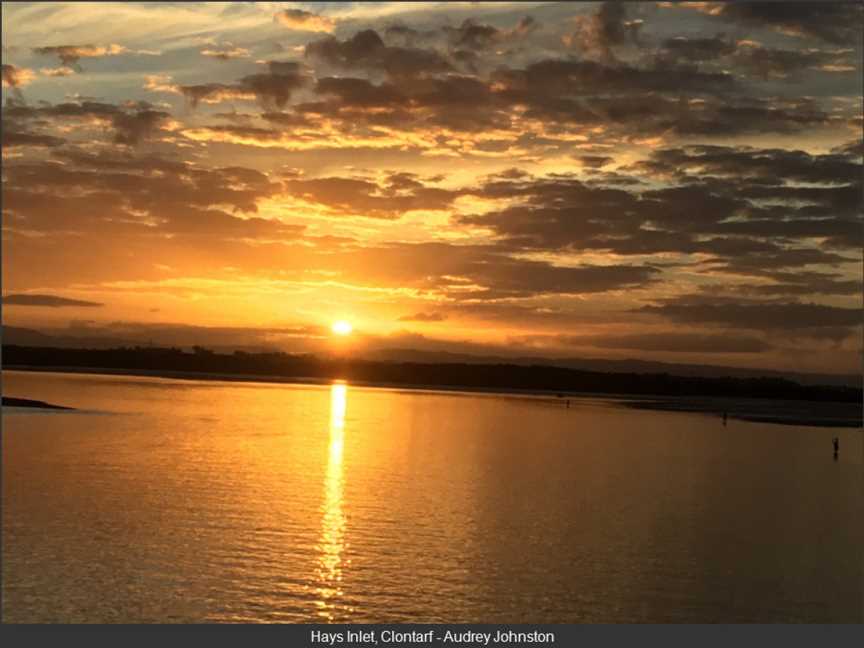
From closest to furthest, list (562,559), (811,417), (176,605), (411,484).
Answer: (176,605) < (562,559) < (411,484) < (811,417)

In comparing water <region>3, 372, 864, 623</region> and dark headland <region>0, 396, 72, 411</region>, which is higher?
dark headland <region>0, 396, 72, 411</region>

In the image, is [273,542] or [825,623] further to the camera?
[273,542]

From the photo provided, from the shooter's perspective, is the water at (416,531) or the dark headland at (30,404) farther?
the dark headland at (30,404)

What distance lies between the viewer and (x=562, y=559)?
3684cm

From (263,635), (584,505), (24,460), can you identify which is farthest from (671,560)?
(24,460)

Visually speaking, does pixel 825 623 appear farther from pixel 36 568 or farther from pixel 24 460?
pixel 24 460

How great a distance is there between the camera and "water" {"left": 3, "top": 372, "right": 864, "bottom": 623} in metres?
30.5

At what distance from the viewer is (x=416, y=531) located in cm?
4097

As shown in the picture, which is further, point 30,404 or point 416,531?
point 30,404

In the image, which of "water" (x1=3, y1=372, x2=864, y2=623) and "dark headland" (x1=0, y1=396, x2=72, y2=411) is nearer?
"water" (x1=3, y1=372, x2=864, y2=623)

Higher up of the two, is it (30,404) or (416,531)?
(30,404)

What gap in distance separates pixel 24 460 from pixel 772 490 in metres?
42.6

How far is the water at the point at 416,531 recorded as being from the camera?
30.5 metres

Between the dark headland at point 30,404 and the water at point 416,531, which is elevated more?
the dark headland at point 30,404
